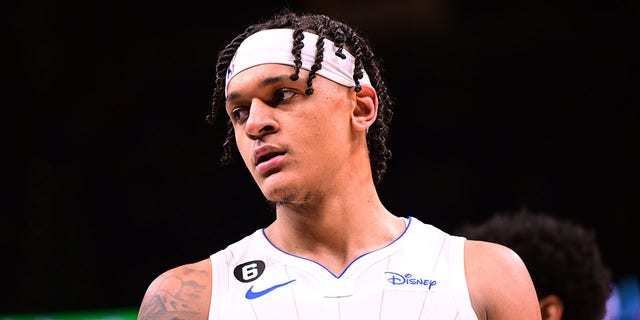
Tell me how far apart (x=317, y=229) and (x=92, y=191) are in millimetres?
3230

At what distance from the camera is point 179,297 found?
2.49 metres

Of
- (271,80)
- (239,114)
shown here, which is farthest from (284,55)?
(239,114)

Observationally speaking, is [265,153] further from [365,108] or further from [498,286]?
[498,286]

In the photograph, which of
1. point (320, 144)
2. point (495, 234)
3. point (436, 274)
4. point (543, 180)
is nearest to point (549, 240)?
point (495, 234)

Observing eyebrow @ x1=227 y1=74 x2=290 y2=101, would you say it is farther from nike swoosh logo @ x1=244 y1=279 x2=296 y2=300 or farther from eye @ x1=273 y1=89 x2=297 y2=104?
nike swoosh logo @ x1=244 y1=279 x2=296 y2=300

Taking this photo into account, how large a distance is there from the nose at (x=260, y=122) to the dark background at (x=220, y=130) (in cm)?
297

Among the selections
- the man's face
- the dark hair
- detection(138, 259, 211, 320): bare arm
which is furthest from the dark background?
the man's face

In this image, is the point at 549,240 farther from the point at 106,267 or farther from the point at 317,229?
the point at 106,267

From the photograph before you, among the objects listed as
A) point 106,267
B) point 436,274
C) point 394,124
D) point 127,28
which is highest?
point 127,28

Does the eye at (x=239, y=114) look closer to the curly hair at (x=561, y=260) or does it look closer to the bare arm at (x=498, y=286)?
the bare arm at (x=498, y=286)

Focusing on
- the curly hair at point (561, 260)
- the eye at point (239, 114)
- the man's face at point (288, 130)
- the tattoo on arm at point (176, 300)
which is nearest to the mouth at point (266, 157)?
the man's face at point (288, 130)

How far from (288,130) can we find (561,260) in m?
1.61

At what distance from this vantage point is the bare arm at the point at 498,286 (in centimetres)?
246

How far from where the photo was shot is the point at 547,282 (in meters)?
3.54
